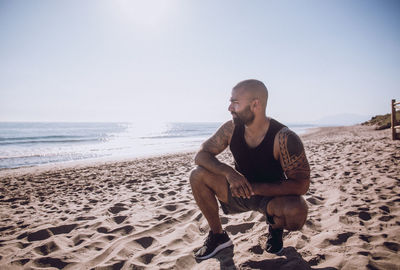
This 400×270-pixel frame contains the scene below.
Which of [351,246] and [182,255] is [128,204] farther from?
[351,246]

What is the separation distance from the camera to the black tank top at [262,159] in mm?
2354

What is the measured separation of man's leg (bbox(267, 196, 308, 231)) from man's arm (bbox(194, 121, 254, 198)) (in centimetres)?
27

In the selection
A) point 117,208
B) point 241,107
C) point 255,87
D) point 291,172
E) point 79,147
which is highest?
point 255,87

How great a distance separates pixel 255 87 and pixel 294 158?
0.88 m

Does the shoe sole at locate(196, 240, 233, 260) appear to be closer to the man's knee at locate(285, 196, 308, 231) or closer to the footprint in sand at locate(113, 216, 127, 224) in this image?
the man's knee at locate(285, 196, 308, 231)

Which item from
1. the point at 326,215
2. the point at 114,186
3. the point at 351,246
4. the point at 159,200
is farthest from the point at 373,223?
the point at 114,186

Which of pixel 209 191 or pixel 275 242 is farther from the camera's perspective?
pixel 209 191

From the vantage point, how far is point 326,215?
2.97 metres

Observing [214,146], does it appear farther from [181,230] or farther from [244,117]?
[181,230]

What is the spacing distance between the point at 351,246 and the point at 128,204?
356 centimetres

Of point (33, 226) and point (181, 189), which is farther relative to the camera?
point (181, 189)

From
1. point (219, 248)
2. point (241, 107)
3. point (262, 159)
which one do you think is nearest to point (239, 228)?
point (219, 248)

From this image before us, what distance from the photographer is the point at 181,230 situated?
294cm

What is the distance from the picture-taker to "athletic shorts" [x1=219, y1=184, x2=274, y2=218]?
2.27 m
